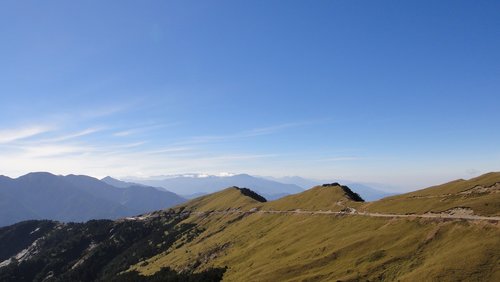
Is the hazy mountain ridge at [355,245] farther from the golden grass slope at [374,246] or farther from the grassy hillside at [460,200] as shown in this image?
→ the grassy hillside at [460,200]

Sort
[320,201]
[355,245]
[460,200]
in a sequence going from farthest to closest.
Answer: [320,201] < [460,200] < [355,245]

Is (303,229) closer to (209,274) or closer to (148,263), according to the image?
(209,274)

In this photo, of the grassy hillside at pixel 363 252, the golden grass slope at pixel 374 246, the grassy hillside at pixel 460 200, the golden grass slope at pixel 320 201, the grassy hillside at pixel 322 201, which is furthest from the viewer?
the grassy hillside at pixel 322 201

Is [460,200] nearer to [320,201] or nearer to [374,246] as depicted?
[374,246]

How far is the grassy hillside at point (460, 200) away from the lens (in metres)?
75.8

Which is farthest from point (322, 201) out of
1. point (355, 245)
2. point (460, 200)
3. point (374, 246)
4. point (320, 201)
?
point (374, 246)

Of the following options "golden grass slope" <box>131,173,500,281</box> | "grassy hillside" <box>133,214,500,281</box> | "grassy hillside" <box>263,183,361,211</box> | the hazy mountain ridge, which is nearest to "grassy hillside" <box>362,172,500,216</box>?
"golden grass slope" <box>131,173,500,281</box>


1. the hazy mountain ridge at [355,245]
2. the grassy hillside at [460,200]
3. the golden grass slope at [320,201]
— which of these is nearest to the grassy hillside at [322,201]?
the golden grass slope at [320,201]

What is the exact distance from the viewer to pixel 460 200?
85938 millimetres

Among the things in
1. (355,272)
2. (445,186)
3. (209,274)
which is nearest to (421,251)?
(355,272)

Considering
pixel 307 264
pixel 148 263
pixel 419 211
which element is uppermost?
pixel 419 211

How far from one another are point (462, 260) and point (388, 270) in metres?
12.3

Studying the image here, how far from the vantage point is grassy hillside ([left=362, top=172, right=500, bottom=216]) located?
75812mm

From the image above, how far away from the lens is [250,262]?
106m
